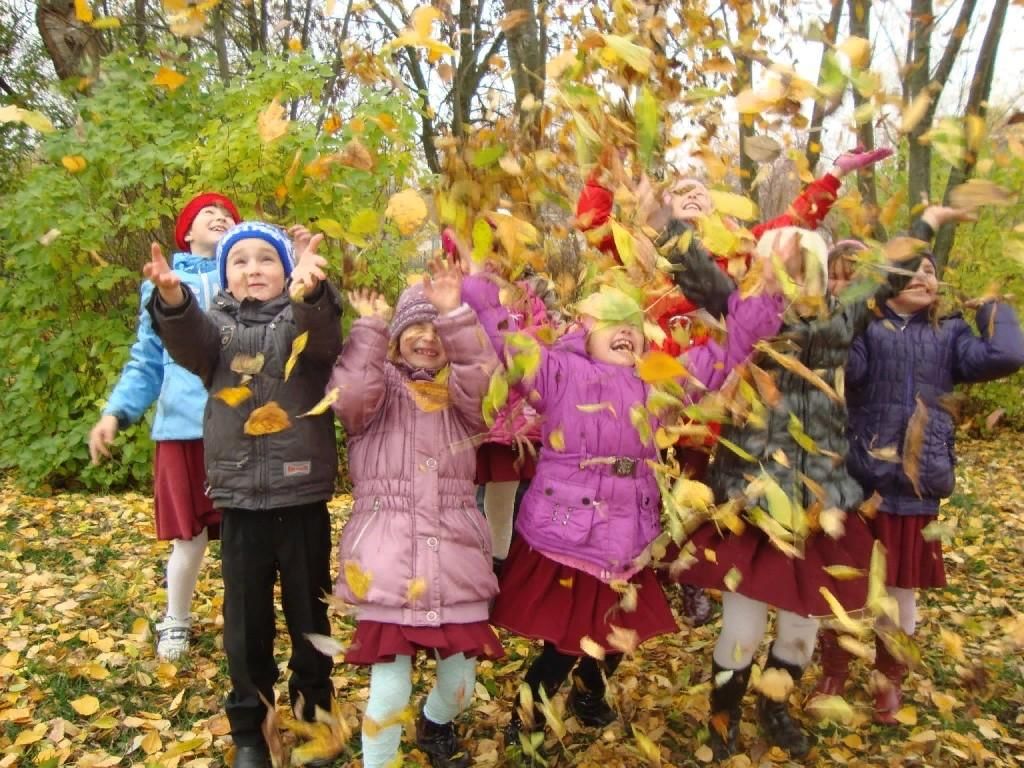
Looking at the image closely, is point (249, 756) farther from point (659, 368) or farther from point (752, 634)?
point (659, 368)

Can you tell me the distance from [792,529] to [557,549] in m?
0.68

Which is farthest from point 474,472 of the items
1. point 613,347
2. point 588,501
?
point 613,347

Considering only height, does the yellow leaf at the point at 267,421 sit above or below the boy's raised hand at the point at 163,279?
below

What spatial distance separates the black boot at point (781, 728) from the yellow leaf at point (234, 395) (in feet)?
6.05

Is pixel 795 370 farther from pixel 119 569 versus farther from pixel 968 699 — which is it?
pixel 119 569

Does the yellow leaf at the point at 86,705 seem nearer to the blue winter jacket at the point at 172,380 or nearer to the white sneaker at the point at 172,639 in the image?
the white sneaker at the point at 172,639

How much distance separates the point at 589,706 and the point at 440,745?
0.55 metres

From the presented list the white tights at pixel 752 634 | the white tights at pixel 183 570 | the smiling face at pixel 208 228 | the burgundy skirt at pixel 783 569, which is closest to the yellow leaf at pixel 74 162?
the smiling face at pixel 208 228

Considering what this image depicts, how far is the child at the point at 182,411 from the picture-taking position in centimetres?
317

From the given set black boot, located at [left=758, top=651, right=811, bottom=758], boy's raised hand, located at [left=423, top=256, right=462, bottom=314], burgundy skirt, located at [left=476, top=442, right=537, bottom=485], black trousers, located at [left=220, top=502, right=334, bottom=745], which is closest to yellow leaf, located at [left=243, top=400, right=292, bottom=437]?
black trousers, located at [left=220, top=502, right=334, bottom=745]

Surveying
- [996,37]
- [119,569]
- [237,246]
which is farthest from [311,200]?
[996,37]

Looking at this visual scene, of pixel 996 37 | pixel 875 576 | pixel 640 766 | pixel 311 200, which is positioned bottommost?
pixel 640 766

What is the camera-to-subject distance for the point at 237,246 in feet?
8.42

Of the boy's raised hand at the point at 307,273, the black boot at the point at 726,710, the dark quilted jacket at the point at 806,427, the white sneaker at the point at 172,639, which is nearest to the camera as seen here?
the boy's raised hand at the point at 307,273
